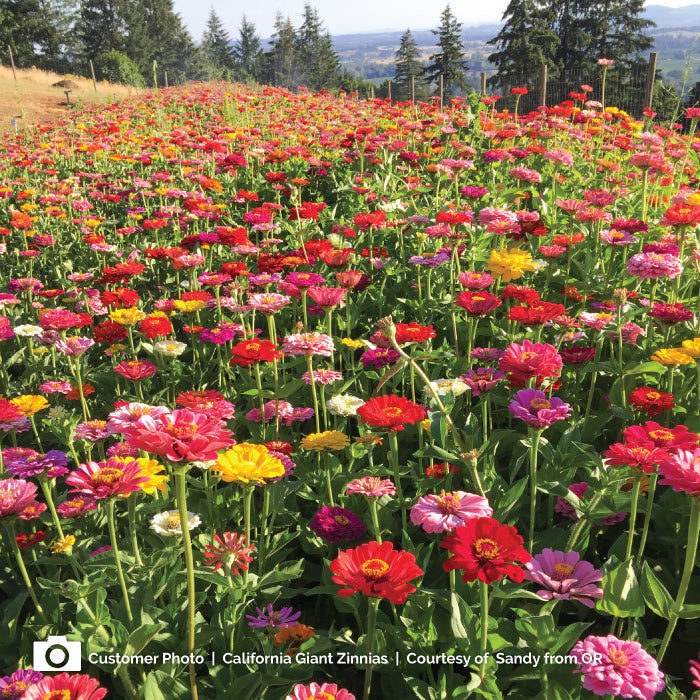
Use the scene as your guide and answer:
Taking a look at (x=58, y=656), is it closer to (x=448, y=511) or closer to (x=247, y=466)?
(x=247, y=466)

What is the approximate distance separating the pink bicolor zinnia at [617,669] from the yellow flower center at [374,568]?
410mm

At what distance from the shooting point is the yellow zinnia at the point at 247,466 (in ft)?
4.17

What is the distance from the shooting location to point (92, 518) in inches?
80.7

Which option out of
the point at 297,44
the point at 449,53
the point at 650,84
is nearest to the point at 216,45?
the point at 297,44

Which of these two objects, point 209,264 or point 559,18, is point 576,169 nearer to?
point 209,264

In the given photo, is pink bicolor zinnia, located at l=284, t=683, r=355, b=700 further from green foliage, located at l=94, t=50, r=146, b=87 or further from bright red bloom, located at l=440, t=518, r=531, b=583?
green foliage, located at l=94, t=50, r=146, b=87

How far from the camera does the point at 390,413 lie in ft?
4.93

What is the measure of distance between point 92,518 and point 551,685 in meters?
1.67

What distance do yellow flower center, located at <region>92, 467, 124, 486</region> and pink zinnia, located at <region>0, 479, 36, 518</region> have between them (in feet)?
0.81

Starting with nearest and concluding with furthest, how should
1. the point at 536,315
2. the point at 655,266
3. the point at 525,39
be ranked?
1. the point at 536,315
2. the point at 655,266
3. the point at 525,39

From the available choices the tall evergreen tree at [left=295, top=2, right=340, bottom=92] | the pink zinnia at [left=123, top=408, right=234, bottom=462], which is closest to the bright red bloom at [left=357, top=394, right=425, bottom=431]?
the pink zinnia at [left=123, top=408, right=234, bottom=462]

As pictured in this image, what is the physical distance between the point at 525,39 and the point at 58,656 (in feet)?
146

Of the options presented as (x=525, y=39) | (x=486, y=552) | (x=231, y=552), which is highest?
(x=525, y=39)

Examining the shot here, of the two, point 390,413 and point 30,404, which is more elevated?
point 390,413
